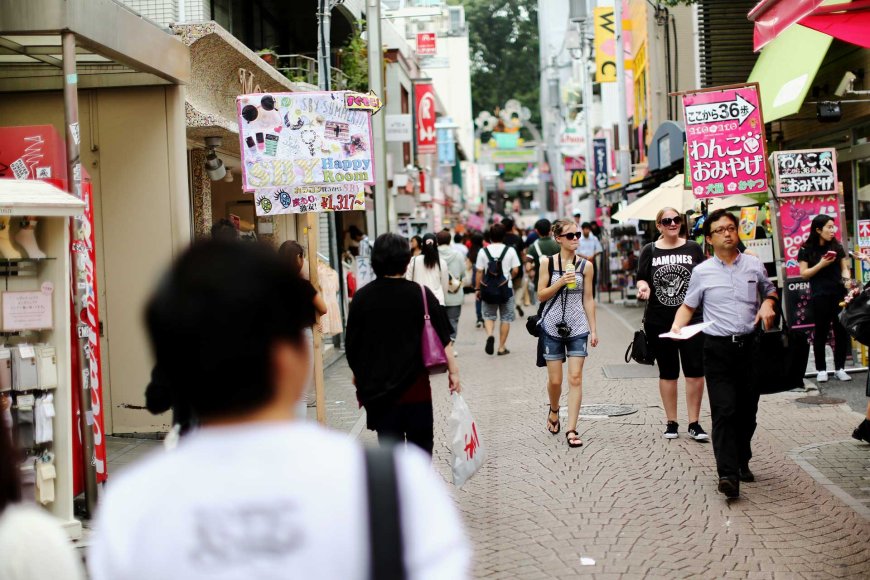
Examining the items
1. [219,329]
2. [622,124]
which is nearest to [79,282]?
[219,329]

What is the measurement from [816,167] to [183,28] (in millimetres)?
6949

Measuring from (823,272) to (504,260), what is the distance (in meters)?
5.26

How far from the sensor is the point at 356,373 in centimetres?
626

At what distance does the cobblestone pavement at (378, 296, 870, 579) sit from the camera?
595cm

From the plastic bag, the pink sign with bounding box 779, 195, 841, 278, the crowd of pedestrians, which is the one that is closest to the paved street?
the plastic bag

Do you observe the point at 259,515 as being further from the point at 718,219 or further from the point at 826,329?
the point at 826,329

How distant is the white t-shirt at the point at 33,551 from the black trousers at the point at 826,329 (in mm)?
10785

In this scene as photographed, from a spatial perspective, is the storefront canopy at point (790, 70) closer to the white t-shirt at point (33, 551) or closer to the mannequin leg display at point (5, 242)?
the mannequin leg display at point (5, 242)

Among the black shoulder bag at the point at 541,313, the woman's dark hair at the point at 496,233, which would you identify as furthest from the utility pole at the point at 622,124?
the black shoulder bag at the point at 541,313

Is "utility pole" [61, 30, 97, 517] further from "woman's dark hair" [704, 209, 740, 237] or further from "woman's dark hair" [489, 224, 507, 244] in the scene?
"woman's dark hair" [489, 224, 507, 244]

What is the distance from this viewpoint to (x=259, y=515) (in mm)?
1839

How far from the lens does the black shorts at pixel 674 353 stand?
29.6 feet

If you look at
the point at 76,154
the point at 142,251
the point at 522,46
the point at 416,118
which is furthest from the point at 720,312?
the point at 522,46

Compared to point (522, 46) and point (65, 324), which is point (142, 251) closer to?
point (65, 324)
